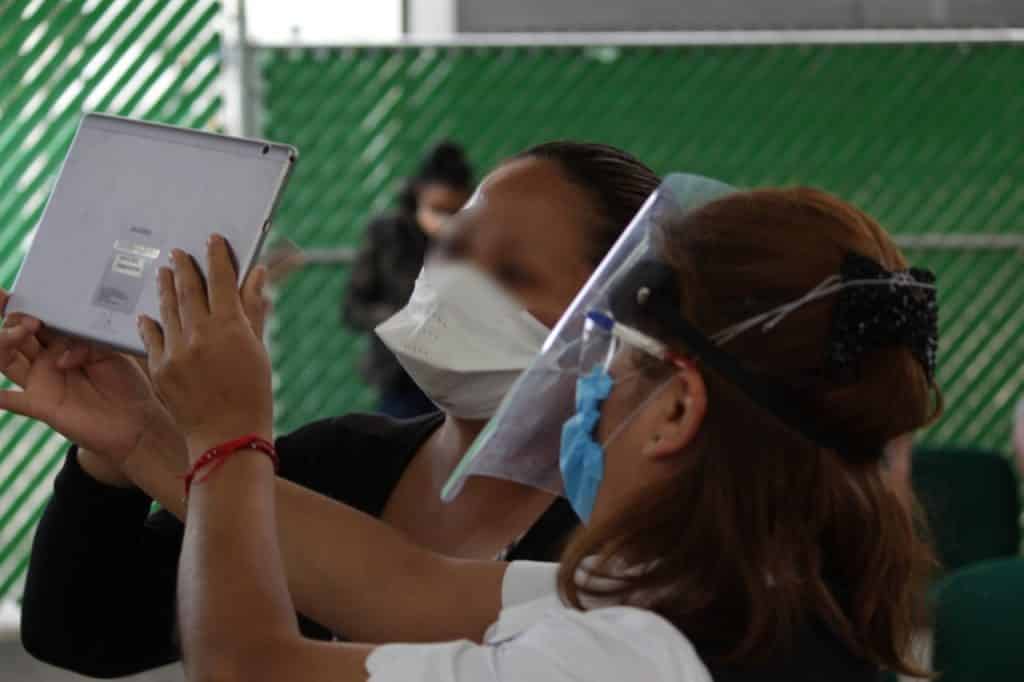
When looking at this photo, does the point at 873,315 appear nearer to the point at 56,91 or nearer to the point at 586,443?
the point at 586,443

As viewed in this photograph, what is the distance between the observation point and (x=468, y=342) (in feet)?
6.72

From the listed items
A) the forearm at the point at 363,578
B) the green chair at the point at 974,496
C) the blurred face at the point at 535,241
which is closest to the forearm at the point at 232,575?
the forearm at the point at 363,578

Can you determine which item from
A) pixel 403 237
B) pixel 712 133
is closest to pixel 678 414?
pixel 403 237

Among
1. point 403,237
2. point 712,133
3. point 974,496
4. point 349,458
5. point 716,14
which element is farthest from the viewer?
point 716,14

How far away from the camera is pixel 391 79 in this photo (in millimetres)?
5445

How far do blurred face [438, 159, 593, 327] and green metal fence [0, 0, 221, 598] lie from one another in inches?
96.9

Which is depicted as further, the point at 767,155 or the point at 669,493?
the point at 767,155

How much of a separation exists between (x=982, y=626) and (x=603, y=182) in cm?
99

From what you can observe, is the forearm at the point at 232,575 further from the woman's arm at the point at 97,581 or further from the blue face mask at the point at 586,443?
the woman's arm at the point at 97,581

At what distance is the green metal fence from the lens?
4227 millimetres

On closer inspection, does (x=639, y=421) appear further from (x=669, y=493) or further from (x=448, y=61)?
(x=448, y=61)

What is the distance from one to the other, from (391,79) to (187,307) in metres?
3.99

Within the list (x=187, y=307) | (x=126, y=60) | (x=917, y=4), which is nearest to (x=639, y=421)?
(x=187, y=307)

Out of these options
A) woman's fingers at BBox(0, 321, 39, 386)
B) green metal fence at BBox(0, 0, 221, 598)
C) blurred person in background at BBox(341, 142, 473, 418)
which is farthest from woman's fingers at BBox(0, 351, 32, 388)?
→ blurred person in background at BBox(341, 142, 473, 418)
